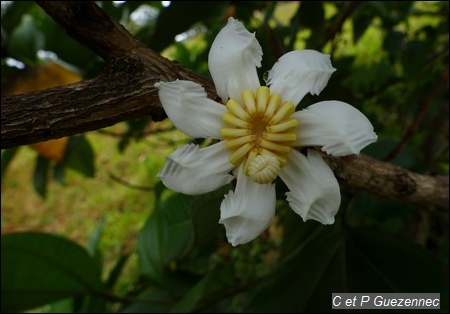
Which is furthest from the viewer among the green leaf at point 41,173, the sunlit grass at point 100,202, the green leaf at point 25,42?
the sunlit grass at point 100,202

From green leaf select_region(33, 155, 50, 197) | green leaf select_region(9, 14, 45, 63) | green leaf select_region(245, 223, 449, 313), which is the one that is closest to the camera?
green leaf select_region(245, 223, 449, 313)

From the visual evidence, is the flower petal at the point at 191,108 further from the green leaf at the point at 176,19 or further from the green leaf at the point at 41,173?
the green leaf at the point at 41,173

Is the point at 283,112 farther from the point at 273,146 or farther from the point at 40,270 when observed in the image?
the point at 40,270

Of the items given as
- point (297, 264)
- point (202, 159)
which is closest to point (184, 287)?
point (297, 264)

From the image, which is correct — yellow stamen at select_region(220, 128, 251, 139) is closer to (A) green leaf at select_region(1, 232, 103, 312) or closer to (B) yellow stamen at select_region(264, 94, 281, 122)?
(B) yellow stamen at select_region(264, 94, 281, 122)

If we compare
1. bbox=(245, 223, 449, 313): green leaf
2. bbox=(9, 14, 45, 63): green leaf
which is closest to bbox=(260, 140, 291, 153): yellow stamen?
→ bbox=(245, 223, 449, 313): green leaf

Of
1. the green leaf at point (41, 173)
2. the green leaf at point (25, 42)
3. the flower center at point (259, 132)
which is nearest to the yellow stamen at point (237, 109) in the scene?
the flower center at point (259, 132)

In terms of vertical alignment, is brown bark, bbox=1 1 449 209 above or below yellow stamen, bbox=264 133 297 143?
above
